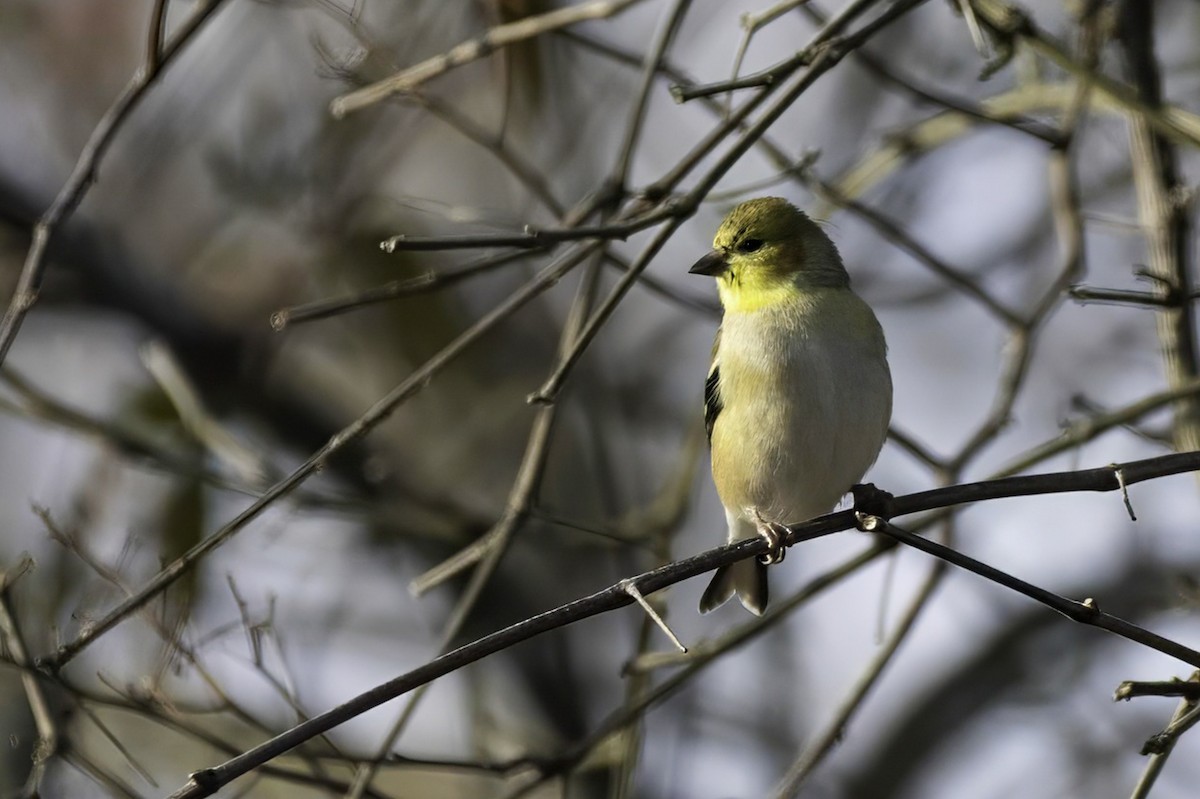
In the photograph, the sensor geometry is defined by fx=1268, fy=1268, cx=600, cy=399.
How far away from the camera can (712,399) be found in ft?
13.0

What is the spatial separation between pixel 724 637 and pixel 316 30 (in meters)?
2.33

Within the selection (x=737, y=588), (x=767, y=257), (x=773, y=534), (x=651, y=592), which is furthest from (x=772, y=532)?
(x=767, y=257)

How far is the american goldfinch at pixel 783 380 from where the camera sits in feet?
11.7

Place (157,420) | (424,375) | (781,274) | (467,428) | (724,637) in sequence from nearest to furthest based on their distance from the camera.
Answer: (424,375) < (724,637) < (781,274) < (157,420) < (467,428)

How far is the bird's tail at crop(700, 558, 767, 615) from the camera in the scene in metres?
4.14

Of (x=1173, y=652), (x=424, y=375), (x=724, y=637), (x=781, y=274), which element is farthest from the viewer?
(x=781, y=274)

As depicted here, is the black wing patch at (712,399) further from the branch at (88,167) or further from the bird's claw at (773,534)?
the branch at (88,167)

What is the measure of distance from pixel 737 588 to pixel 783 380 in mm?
886

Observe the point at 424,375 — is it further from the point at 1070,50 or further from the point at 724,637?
the point at 1070,50

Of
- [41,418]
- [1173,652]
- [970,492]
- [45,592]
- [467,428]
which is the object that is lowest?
[1173,652]

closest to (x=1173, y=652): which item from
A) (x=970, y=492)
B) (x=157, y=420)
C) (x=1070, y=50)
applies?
(x=970, y=492)

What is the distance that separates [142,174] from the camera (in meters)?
6.82

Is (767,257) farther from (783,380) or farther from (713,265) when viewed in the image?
(783,380)

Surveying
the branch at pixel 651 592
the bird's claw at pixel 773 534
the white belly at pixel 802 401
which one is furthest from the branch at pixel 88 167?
the white belly at pixel 802 401
